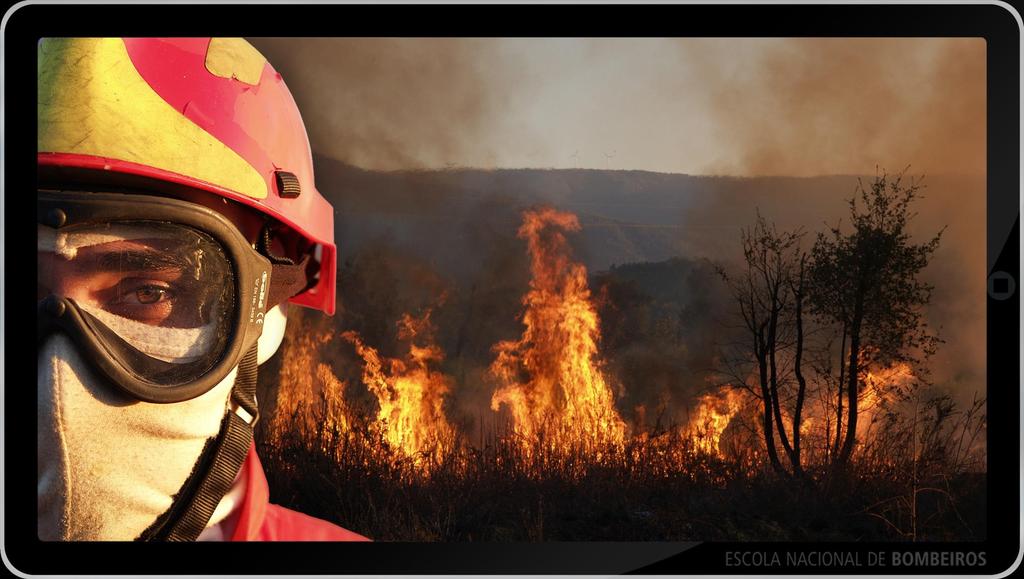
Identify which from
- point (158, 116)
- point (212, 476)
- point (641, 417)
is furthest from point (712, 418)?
point (158, 116)

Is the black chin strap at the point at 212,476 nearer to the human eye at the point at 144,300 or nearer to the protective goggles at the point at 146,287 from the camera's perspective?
the protective goggles at the point at 146,287

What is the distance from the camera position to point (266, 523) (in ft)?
10.6

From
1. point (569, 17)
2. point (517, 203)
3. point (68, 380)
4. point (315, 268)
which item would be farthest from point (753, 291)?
point (68, 380)

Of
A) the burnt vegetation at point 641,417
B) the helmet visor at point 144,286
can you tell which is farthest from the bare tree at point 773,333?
the helmet visor at point 144,286

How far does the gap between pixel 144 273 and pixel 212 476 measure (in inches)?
28.3

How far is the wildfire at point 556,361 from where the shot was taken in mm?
3809

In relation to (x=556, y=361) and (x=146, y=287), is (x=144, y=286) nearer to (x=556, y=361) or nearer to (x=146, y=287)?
(x=146, y=287)

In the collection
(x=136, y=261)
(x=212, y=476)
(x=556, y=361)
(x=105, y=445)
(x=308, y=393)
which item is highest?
(x=136, y=261)

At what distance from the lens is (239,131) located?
9.66 feet

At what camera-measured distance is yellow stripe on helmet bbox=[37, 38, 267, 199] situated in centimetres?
271

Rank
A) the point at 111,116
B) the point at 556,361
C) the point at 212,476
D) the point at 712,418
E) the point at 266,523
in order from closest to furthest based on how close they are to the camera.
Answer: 1. the point at 111,116
2. the point at 212,476
3. the point at 266,523
4. the point at 712,418
5. the point at 556,361

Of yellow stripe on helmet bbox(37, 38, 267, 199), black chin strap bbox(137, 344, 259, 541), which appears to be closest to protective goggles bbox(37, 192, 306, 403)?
yellow stripe on helmet bbox(37, 38, 267, 199)

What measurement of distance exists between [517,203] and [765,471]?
1465 mm

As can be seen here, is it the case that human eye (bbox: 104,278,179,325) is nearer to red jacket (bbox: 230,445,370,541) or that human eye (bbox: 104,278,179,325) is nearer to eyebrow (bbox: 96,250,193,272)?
eyebrow (bbox: 96,250,193,272)
